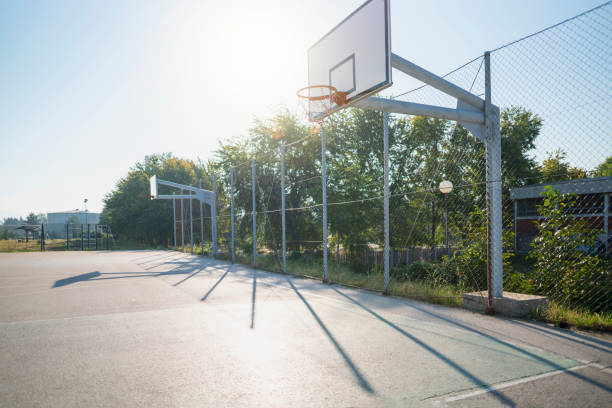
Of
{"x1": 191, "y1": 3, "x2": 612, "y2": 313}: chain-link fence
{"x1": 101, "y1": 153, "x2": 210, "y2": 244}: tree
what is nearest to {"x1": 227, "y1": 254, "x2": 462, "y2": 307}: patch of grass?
{"x1": 191, "y1": 3, "x2": 612, "y2": 313}: chain-link fence

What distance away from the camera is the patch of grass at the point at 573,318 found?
205 inches

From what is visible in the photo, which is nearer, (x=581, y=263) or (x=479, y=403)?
(x=479, y=403)

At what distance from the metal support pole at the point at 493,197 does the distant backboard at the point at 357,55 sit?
182 centimetres

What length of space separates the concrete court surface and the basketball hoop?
3855 mm

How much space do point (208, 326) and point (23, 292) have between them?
6703 millimetres

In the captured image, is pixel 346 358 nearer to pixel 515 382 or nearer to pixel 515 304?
pixel 515 382

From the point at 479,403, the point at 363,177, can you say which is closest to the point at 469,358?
the point at 479,403

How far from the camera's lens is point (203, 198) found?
930 inches

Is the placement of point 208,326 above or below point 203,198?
below

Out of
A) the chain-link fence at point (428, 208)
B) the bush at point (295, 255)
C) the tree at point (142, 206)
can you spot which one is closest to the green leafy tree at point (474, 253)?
the chain-link fence at point (428, 208)

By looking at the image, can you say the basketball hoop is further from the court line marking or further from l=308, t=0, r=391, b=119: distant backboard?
the court line marking

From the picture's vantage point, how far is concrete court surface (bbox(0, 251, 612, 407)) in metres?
3.28

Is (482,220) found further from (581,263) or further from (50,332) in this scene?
(50,332)

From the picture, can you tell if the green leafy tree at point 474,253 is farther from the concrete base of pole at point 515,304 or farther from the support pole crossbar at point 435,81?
the support pole crossbar at point 435,81
